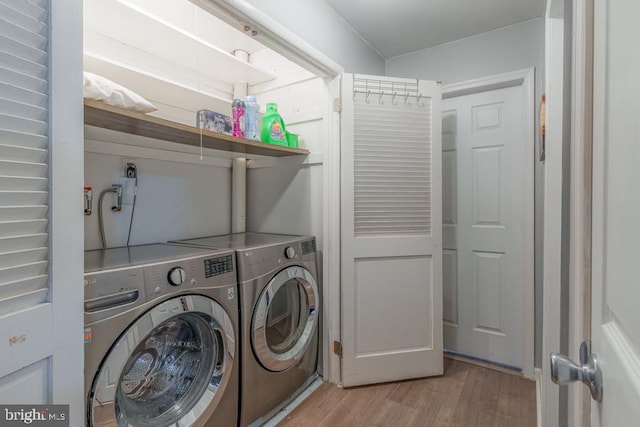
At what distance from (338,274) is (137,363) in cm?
117

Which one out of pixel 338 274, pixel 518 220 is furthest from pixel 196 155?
pixel 518 220

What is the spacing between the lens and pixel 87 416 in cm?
92

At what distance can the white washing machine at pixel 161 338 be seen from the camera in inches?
37.7

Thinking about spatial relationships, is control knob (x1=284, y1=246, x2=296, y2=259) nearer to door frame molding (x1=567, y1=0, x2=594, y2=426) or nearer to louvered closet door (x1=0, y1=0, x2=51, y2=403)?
louvered closet door (x1=0, y1=0, x2=51, y2=403)

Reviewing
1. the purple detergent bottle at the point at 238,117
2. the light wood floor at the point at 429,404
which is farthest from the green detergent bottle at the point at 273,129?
the light wood floor at the point at 429,404

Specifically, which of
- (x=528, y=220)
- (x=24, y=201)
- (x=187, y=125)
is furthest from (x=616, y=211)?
(x=528, y=220)

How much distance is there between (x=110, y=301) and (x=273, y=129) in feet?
4.31

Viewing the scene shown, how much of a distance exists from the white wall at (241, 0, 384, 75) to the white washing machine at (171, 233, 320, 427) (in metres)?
1.20

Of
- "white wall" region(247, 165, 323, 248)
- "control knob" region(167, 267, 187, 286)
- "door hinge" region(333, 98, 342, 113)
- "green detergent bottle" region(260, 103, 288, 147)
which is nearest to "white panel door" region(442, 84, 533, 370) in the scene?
"door hinge" region(333, 98, 342, 113)

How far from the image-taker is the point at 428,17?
206cm

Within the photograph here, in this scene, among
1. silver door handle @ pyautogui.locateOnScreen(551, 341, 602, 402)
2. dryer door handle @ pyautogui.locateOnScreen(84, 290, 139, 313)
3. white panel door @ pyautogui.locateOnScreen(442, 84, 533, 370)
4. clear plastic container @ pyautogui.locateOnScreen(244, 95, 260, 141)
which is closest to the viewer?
silver door handle @ pyautogui.locateOnScreen(551, 341, 602, 402)

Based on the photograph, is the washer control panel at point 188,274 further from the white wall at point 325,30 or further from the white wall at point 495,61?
the white wall at point 495,61

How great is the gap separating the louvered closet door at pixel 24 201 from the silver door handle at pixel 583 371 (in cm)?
111

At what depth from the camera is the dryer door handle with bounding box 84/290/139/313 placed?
0.93m
